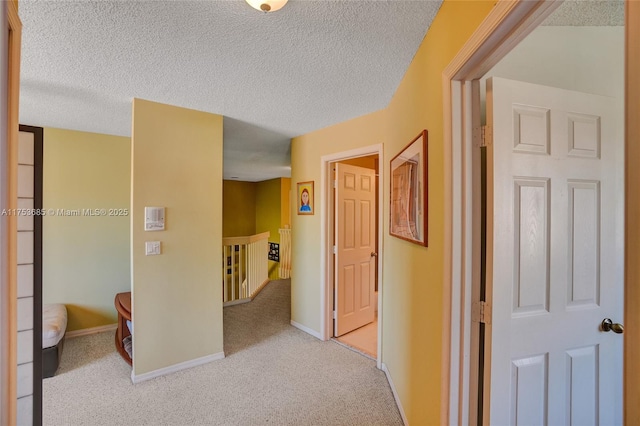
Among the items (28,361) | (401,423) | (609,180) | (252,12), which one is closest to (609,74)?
(609,180)

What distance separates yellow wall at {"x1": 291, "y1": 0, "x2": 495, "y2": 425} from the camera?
1211 mm

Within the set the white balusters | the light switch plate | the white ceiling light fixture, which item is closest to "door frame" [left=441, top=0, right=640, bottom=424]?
the white ceiling light fixture

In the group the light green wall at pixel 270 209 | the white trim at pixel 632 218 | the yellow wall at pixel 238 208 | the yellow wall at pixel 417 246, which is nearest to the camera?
the white trim at pixel 632 218

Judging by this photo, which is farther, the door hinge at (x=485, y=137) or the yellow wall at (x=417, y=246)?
the yellow wall at (x=417, y=246)

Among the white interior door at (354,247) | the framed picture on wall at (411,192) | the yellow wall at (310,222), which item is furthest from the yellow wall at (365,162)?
the framed picture on wall at (411,192)

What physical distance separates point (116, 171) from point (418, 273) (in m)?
3.57

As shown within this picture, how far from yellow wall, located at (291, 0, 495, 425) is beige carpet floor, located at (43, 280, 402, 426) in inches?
12.9

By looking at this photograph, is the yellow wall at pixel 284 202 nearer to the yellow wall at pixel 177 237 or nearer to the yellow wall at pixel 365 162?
the yellow wall at pixel 365 162

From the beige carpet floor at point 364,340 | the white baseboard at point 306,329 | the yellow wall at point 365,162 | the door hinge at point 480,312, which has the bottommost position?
the beige carpet floor at point 364,340

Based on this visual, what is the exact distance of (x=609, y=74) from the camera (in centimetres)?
130

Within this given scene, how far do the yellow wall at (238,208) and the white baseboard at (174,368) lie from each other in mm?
5377

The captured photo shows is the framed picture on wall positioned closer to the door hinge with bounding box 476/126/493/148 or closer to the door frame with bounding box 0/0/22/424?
the door hinge with bounding box 476/126/493/148

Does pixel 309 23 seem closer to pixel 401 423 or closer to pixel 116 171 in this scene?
pixel 401 423

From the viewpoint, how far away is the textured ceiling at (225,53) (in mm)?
1241
